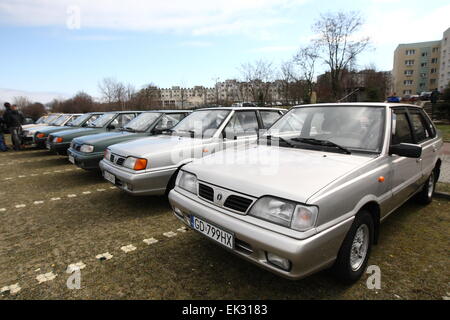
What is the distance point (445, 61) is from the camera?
6256 centimetres

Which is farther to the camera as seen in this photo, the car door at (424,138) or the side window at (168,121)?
the side window at (168,121)

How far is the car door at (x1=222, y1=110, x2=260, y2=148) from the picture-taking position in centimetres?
454

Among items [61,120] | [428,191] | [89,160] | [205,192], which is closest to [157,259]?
[205,192]

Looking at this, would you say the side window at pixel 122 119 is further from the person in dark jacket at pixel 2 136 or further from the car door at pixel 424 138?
the car door at pixel 424 138

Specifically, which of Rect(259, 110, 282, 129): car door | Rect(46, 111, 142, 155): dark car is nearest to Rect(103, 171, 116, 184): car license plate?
Rect(259, 110, 282, 129): car door

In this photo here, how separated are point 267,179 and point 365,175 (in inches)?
34.7

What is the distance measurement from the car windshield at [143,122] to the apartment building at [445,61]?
7728 centimetres

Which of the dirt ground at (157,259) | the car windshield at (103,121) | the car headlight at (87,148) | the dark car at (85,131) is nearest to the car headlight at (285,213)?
the dirt ground at (157,259)

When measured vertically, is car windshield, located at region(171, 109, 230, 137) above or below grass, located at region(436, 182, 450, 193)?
above

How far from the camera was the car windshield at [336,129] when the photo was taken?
268cm

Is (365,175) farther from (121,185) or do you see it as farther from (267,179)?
(121,185)

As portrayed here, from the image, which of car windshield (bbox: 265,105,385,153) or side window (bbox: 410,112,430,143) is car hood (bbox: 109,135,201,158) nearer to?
car windshield (bbox: 265,105,385,153)

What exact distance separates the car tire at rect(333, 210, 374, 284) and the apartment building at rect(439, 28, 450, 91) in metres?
78.5
